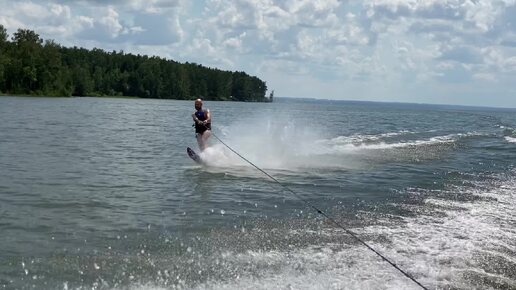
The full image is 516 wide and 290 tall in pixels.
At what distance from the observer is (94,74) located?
143625 mm

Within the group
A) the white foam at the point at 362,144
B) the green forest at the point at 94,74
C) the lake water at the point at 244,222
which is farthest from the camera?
the green forest at the point at 94,74

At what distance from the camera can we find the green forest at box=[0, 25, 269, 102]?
A: 105 metres

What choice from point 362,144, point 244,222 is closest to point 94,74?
point 362,144

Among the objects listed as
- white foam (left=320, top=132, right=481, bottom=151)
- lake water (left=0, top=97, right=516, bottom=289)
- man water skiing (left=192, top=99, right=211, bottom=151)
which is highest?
man water skiing (left=192, top=99, right=211, bottom=151)

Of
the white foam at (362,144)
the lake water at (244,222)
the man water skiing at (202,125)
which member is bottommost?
the lake water at (244,222)

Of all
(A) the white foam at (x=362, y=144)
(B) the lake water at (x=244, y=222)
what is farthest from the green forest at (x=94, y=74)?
(B) the lake water at (x=244, y=222)

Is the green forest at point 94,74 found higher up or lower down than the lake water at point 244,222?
higher up

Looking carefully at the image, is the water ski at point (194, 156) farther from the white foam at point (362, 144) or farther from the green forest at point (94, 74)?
the green forest at point (94, 74)

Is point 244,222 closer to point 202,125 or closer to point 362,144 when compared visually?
point 202,125

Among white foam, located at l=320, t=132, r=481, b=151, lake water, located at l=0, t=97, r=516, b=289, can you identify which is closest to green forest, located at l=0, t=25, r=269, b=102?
white foam, located at l=320, t=132, r=481, b=151

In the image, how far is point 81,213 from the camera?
39.1 ft

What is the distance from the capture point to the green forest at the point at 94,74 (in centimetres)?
10456

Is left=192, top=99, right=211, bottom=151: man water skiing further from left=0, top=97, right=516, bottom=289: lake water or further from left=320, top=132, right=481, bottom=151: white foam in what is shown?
left=320, top=132, right=481, bottom=151: white foam

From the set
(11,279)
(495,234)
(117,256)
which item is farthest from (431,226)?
(11,279)
